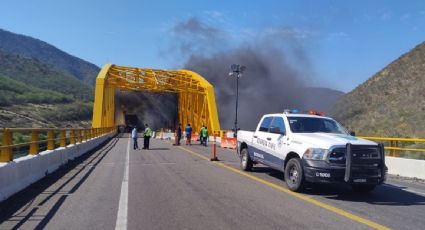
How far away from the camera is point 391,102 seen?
46188mm

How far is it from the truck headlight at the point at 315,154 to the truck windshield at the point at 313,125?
134cm

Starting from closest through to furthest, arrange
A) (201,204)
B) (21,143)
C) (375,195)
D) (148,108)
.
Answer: (201,204) < (375,195) < (21,143) < (148,108)

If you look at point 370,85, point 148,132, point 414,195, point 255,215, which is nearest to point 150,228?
point 255,215

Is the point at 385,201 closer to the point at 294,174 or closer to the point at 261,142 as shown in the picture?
the point at 294,174

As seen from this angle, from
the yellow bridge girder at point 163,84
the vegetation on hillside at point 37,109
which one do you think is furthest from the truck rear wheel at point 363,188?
the vegetation on hillside at point 37,109

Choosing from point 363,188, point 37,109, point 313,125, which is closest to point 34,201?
point 313,125

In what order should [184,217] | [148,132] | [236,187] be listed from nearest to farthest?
1. [184,217]
2. [236,187]
3. [148,132]

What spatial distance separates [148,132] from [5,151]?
67.0 ft

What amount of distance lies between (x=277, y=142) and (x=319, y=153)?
6.70 feet

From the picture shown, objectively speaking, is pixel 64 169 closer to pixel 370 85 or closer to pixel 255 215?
pixel 255 215

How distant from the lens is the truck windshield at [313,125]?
12.0m

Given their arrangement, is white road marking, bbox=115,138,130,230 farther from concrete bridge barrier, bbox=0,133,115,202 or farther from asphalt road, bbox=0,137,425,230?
concrete bridge barrier, bbox=0,133,115,202

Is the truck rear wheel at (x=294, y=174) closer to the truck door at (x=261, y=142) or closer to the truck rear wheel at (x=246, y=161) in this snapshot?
the truck door at (x=261, y=142)

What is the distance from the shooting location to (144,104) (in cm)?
8812
